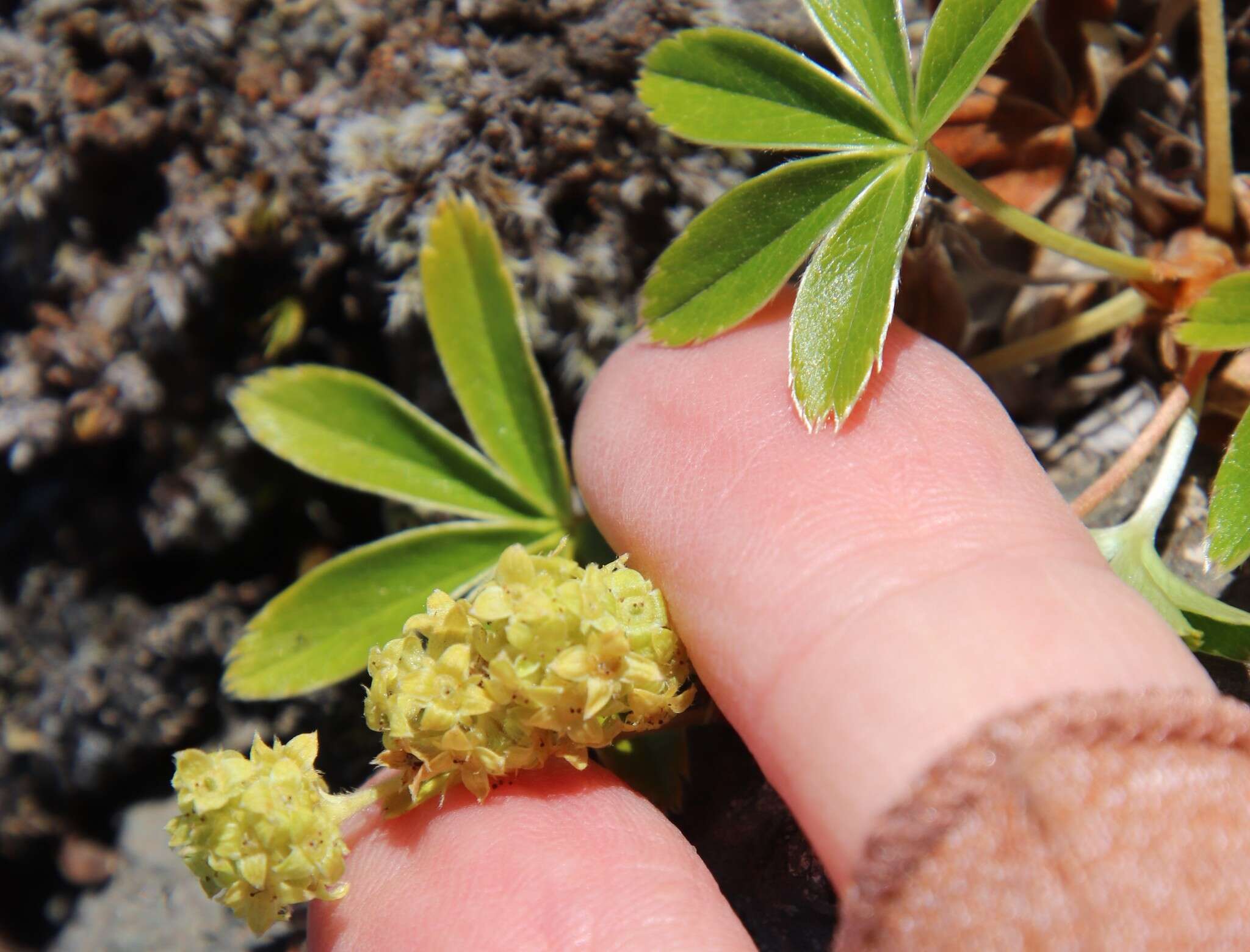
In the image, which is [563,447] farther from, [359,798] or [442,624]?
[359,798]

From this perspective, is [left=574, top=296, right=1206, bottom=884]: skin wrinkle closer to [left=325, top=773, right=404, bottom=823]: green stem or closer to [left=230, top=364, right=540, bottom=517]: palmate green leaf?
[left=230, top=364, right=540, bottom=517]: palmate green leaf

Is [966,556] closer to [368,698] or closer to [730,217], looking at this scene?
[730,217]

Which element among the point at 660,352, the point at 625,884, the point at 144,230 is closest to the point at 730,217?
the point at 660,352

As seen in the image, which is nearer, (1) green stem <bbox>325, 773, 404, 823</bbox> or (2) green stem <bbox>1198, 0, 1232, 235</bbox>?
(1) green stem <bbox>325, 773, 404, 823</bbox>

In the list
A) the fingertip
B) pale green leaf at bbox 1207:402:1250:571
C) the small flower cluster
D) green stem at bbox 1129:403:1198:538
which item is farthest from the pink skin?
green stem at bbox 1129:403:1198:538

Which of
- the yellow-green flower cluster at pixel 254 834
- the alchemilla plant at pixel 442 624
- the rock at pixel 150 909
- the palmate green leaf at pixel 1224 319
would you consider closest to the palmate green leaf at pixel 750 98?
the alchemilla plant at pixel 442 624

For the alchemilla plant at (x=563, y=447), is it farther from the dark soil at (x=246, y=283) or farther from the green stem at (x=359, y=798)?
the dark soil at (x=246, y=283)
